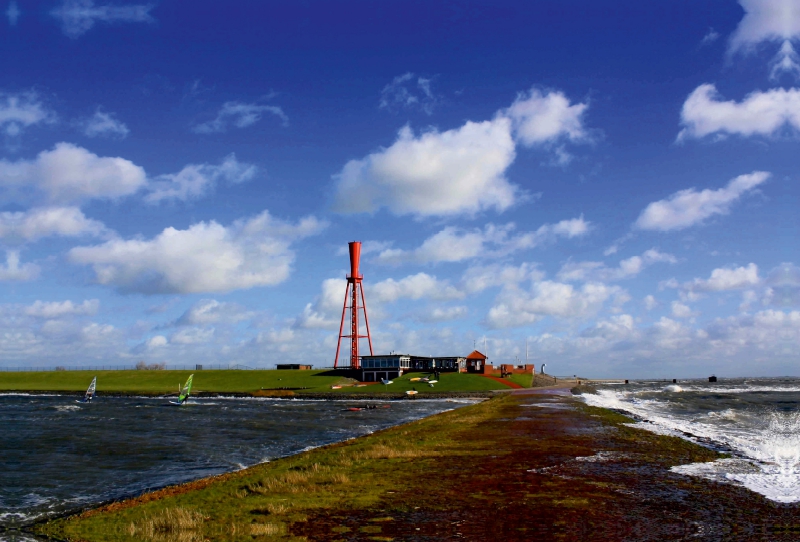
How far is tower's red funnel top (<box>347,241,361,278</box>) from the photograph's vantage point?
447 ft

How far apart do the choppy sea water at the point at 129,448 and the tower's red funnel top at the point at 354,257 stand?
6924cm

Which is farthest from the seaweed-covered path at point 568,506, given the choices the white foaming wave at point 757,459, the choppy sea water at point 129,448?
the choppy sea water at point 129,448

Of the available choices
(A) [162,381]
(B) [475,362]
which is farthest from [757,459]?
(A) [162,381]

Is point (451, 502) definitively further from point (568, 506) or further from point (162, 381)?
point (162, 381)

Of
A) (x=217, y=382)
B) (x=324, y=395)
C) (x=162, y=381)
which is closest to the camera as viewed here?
(x=324, y=395)

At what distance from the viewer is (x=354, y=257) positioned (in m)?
136

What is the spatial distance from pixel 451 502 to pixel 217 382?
13106 centimetres

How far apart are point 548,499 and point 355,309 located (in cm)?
11949

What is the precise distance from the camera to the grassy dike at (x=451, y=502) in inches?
582

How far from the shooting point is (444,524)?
15.3 m

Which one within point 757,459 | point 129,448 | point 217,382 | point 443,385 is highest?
point 757,459

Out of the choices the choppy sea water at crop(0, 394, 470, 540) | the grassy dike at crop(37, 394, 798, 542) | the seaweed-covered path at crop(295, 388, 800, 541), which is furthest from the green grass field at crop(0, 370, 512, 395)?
the seaweed-covered path at crop(295, 388, 800, 541)

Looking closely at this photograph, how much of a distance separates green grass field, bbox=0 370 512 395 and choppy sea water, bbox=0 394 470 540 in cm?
4846

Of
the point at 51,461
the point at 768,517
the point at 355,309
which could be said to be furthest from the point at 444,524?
the point at 355,309
